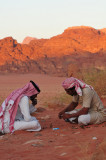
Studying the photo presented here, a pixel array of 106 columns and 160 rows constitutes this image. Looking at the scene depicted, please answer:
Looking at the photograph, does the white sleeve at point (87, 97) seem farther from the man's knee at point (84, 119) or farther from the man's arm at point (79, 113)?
the man's knee at point (84, 119)

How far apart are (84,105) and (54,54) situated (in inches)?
2062

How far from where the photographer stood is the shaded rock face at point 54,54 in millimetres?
52406

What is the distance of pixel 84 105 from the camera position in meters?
5.39

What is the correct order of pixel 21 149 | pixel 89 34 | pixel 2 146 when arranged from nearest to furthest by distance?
pixel 21 149 → pixel 2 146 → pixel 89 34

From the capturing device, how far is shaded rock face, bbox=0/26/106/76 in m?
52.4

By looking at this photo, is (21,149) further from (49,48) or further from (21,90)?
(49,48)

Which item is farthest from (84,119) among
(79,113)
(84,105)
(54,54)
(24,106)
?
(54,54)

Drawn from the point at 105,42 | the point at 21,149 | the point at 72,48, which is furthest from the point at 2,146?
the point at 105,42

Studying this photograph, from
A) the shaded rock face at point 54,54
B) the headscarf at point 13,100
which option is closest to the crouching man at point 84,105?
the headscarf at point 13,100

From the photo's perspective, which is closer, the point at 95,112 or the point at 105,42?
the point at 95,112

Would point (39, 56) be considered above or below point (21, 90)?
above

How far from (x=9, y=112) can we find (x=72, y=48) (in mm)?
53914

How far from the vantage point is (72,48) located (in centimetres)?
5822

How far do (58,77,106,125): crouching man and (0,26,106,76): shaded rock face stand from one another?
4149 cm
